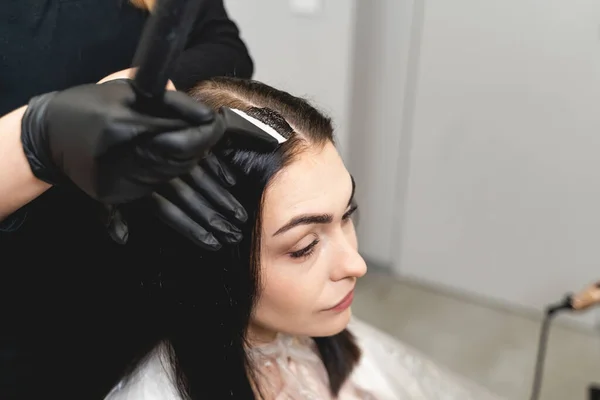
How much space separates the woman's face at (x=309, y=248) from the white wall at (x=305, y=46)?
3.35ft

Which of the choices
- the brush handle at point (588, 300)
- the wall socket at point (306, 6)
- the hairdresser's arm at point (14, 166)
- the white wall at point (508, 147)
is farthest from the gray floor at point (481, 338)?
the hairdresser's arm at point (14, 166)

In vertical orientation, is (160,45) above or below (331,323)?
above

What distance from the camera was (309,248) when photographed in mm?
834

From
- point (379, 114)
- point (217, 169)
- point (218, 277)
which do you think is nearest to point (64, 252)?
point (218, 277)

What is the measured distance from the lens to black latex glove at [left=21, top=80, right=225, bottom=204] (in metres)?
0.52

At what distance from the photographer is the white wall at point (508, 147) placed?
5.66ft

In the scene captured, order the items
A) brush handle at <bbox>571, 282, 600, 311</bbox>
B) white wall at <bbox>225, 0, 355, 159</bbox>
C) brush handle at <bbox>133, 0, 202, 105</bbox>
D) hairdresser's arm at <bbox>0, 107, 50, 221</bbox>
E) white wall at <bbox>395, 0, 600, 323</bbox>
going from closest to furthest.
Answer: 1. brush handle at <bbox>133, 0, 202, 105</bbox>
2. hairdresser's arm at <bbox>0, 107, 50, 221</bbox>
3. brush handle at <bbox>571, 282, 600, 311</bbox>
4. white wall at <bbox>395, 0, 600, 323</bbox>
5. white wall at <bbox>225, 0, 355, 159</bbox>

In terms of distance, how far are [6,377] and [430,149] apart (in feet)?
4.85

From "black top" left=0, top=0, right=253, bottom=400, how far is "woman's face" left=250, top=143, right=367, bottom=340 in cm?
17

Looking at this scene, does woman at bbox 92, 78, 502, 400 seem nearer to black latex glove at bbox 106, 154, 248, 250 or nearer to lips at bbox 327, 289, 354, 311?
lips at bbox 327, 289, 354, 311

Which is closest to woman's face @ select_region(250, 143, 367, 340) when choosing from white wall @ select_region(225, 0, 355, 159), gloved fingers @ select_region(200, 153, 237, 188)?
gloved fingers @ select_region(200, 153, 237, 188)

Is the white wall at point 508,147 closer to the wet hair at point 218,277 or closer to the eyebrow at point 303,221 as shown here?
the wet hair at point 218,277

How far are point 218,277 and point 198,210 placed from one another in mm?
206

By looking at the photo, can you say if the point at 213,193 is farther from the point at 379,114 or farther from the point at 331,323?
the point at 379,114
